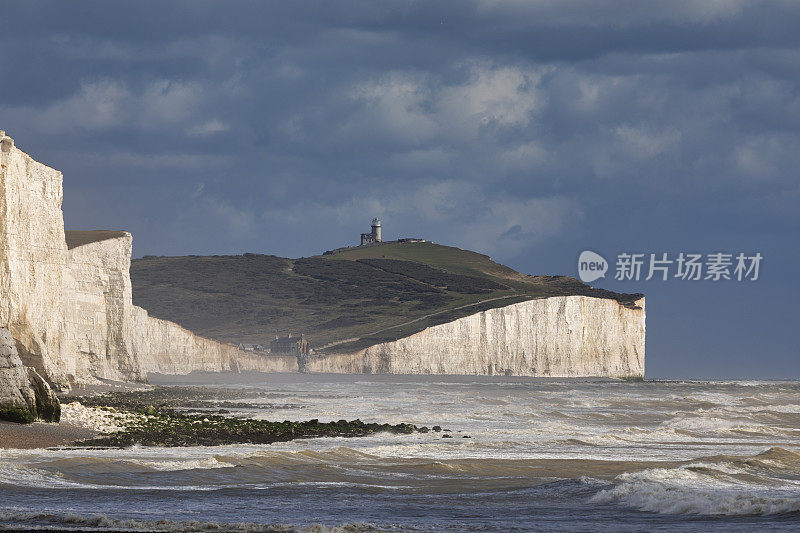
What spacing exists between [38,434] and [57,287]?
2024 centimetres

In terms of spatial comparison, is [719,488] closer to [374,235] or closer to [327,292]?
[327,292]

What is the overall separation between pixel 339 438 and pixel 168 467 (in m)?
7.96

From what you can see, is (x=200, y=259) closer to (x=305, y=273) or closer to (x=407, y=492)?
(x=305, y=273)

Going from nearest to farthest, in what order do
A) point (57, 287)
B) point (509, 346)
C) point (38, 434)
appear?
point (38, 434) < point (57, 287) < point (509, 346)

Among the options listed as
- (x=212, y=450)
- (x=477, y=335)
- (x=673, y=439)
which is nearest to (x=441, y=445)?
(x=212, y=450)

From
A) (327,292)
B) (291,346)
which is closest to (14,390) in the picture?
(291,346)

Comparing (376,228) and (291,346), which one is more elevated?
(376,228)

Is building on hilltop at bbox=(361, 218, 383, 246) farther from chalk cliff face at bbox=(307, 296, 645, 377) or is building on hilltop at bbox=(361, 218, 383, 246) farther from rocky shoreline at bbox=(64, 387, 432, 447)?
rocky shoreline at bbox=(64, 387, 432, 447)

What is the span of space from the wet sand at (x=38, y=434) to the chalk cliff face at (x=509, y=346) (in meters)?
77.7

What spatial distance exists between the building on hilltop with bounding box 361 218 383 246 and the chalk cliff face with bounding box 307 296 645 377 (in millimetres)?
86542

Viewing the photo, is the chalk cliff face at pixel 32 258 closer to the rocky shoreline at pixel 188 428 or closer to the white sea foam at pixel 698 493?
the rocky shoreline at pixel 188 428

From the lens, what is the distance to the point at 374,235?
19125 cm

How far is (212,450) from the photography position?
20.7 m

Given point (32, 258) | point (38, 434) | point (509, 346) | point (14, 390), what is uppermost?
point (32, 258)
